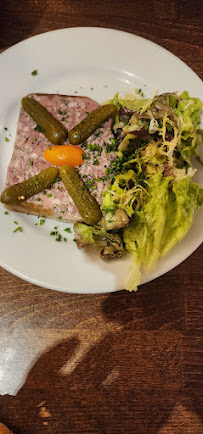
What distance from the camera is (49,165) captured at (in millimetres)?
2977

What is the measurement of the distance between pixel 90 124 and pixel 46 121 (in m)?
0.31

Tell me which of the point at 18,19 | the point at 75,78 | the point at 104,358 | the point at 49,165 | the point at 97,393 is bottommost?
the point at 97,393

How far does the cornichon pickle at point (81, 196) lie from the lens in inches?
110

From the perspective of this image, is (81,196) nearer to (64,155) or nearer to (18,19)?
(64,155)

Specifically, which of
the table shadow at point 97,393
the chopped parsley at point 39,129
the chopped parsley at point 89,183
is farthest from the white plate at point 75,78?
the table shadow at point 97,393

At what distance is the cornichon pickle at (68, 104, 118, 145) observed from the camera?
9.60 feet

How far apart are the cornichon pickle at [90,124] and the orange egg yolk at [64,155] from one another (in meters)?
0.06

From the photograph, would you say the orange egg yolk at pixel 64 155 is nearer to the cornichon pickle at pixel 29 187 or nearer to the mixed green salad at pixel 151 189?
the cornichon pickle at pixel 29 187

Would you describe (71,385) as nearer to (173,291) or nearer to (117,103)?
(173,291)

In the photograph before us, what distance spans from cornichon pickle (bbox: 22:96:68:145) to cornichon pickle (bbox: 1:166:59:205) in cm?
21

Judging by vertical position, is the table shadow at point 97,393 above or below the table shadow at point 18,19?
below

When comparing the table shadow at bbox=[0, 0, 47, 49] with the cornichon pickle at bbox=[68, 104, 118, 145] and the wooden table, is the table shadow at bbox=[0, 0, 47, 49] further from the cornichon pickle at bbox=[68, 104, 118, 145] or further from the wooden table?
the wooden table

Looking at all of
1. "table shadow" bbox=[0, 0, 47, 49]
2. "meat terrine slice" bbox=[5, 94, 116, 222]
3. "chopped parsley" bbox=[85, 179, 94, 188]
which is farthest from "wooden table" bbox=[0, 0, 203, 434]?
"table shadow" bbox=[0, 0, 47, 49]

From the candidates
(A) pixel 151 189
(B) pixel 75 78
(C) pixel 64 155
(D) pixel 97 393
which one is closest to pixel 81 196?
(C) pixel 64 155
